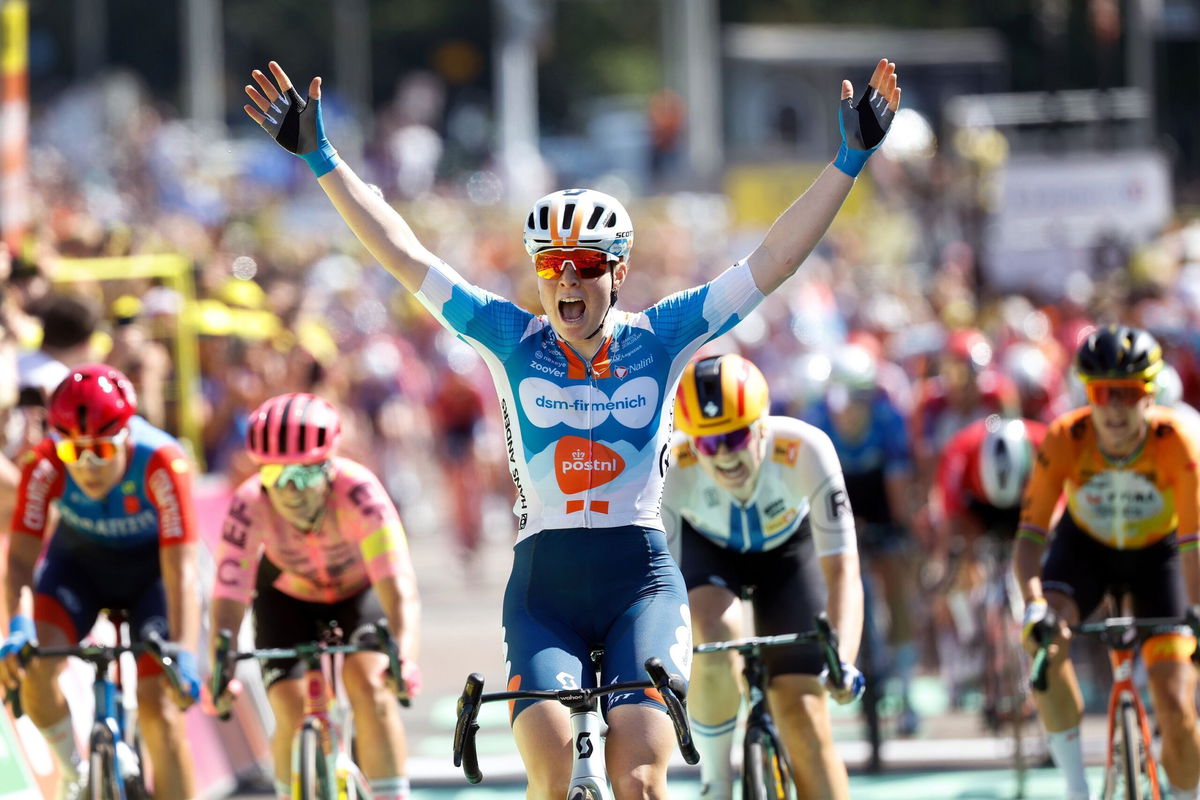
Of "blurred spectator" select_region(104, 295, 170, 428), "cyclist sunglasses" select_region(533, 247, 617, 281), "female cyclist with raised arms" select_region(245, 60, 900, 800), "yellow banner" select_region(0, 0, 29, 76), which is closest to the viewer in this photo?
"female cyclist with raised arms" select_region(245, 60, 900, 800)

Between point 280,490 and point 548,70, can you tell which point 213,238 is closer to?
point 280,490

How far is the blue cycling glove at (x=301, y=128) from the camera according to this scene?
6125mm

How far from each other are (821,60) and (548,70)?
2056 centimetres

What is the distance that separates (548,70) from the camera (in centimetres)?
6162

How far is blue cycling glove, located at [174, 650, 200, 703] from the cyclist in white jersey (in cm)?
182

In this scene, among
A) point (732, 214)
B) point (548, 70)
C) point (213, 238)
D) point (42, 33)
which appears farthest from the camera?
point (548, 70)

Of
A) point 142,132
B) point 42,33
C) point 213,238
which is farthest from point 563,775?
point 42,33

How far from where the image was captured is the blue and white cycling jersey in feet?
19.3

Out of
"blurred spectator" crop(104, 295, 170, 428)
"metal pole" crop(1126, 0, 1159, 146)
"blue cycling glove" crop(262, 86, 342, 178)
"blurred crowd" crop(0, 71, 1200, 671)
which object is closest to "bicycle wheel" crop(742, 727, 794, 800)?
"blue cycling glove" crop(262, 86, 342, 178)

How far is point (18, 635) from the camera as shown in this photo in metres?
7.29

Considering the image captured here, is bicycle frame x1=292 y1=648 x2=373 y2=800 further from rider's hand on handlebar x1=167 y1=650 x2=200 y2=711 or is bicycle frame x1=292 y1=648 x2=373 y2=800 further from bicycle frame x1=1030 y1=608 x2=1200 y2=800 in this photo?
bicycle frame x1=1030 y1=608 x2=1200 y2=800

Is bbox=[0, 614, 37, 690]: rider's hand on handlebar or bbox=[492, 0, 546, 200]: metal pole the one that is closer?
bbox=[0, 614, 37, 690]: rider's hand on handlebar

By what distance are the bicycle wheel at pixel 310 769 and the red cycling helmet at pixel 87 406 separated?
1373mm

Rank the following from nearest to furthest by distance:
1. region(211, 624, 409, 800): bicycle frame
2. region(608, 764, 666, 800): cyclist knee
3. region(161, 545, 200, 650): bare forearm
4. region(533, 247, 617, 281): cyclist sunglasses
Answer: region(608, 764, 666, 800): cyclist knee < region(533, 247, 617, 281): cyclist sunglasses < region(211, 624, 409, 800): bicycle frame < region(161, 545, 200, 650): bare forearm
